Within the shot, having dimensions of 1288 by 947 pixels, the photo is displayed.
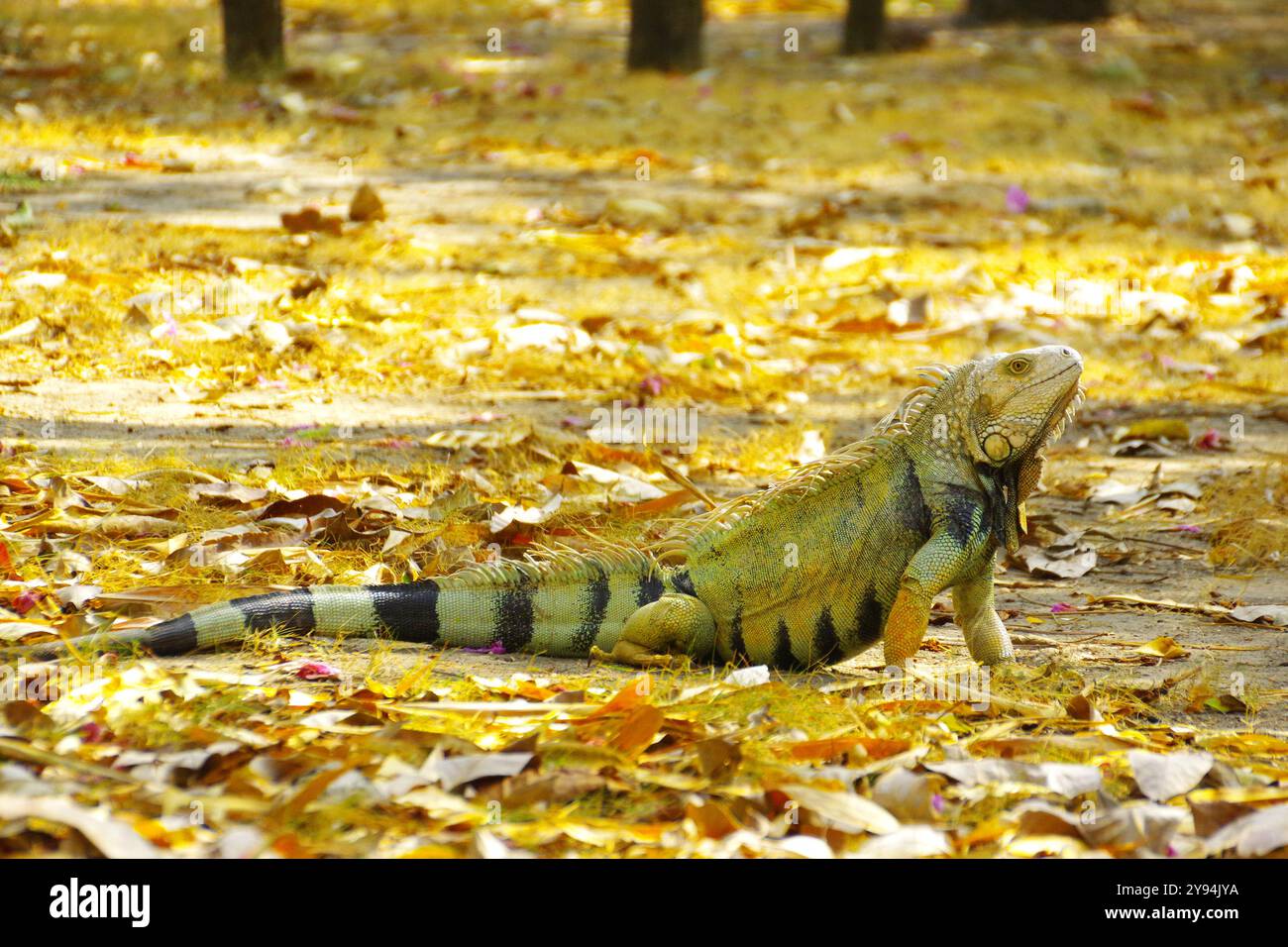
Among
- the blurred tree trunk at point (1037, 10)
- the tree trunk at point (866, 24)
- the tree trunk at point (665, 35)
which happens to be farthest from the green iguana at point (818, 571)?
the blurred tree trunk at point (1037, 10)

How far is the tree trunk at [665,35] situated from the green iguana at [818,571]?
1105 centimetres

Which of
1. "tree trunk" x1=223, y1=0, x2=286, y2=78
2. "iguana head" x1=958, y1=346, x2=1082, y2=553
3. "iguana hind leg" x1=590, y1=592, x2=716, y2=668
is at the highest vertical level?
"tree trunk" x1=223, y1=0, x2=286, y2=78

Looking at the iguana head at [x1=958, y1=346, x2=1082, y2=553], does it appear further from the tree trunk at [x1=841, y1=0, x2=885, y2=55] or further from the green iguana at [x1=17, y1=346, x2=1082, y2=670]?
the tree trunk at [x1=841, y1=0, x2=885, y2=55]

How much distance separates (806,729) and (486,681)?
913mm

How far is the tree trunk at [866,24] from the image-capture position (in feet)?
55.1

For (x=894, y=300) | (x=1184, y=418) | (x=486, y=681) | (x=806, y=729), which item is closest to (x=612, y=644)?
(x=486, y=681)

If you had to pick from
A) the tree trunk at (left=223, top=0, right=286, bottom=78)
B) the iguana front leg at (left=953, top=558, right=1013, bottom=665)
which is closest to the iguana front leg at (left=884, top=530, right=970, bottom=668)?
the iguana front leg at (left=953, top=558, right=1013, bottom=665)

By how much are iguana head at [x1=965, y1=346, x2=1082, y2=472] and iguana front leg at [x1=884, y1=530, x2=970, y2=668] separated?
35 cm

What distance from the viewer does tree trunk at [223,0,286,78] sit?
1367cm

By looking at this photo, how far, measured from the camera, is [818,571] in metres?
4.77

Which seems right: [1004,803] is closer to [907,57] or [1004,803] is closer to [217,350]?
[217,350]

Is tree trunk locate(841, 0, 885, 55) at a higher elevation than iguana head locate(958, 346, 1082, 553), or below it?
higher

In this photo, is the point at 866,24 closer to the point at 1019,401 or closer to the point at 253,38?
the point at 253,38

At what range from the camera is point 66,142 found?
11719mm
